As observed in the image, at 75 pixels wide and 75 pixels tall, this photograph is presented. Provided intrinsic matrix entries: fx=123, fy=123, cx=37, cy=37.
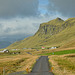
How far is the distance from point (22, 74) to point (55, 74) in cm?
721

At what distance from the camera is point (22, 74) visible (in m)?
27.2

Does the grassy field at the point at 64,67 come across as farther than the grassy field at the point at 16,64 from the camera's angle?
No

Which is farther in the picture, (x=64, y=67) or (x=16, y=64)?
(x=16, y=64)

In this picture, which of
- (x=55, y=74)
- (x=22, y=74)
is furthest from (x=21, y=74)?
(x=55, y=74)

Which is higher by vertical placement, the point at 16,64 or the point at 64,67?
the point at 16,64

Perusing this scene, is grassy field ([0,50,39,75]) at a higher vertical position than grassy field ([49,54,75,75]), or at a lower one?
higher

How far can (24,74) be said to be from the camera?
27.2 meters

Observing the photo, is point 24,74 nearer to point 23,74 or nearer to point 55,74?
point 23,74

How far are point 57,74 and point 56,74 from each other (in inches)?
8.3

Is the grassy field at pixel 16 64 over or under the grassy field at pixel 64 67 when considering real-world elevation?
over

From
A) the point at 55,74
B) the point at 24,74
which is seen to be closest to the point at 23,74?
the point at 24,74

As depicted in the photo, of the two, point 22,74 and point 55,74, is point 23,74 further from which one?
point 55,74

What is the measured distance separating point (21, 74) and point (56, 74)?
766cm

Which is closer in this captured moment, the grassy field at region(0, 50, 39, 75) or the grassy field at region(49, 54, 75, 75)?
the grassy field at region(49, 54, 75, 75)
